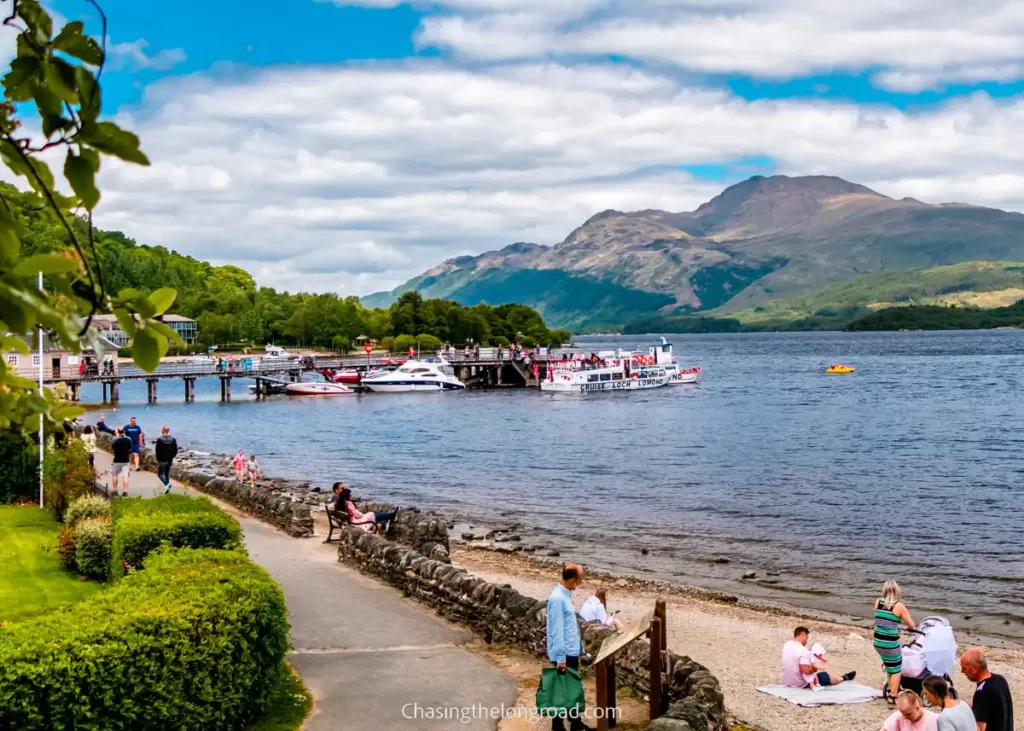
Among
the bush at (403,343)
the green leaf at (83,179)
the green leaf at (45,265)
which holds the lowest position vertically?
the green leaf at (45,265)

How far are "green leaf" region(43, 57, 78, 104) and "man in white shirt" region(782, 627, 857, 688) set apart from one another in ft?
53.9

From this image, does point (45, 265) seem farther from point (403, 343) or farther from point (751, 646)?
point (403, 343)

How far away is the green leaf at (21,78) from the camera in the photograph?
306 cm

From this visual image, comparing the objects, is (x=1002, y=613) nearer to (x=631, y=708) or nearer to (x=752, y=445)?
(x=631, y=708)

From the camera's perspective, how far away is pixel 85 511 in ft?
71.5

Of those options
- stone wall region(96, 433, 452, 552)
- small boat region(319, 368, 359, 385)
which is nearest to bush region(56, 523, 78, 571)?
stone wall region(96, 433, 452, 552)

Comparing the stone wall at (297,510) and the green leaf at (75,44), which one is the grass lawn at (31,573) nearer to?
the stone wall at (297,510)

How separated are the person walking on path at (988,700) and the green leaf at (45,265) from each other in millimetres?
11903

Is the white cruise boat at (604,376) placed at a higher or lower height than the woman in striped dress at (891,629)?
higher

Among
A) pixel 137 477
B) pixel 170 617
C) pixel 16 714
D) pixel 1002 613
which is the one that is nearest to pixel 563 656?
pixel 170 617

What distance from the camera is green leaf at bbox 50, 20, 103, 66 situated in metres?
3.09

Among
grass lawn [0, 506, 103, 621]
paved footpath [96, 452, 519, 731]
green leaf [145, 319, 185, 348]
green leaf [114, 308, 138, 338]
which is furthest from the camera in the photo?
Answer: grass lawn [0, 506, 103, 621]

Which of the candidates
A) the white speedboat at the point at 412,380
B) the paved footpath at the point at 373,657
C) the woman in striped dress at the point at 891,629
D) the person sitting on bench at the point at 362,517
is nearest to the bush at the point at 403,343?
the white speedboat at the point at 412,380

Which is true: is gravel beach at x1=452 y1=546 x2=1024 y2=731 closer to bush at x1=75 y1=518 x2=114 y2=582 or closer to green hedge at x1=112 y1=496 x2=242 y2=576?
green hedge at x1=112 y1=496 x2=242 y2=576
